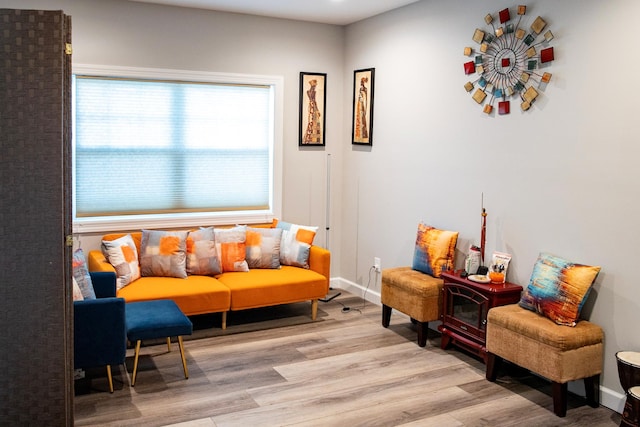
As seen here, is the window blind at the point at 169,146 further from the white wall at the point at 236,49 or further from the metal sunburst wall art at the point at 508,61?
the metal sunburst wall art at the point at 508,61

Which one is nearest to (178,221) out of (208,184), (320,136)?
(208,184)

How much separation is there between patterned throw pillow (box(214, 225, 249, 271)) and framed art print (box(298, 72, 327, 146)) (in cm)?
122

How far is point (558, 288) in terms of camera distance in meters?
3.68

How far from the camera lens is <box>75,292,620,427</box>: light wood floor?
3471mm

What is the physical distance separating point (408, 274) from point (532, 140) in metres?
1.39

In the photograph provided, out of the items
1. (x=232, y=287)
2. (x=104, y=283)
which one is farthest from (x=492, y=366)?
(x=104, y=283)

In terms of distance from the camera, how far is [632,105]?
3480mm

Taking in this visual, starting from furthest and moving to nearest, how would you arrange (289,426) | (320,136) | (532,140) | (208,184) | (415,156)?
(320,136) → (208,184) → (415,156) → (532,140) → (289,426)

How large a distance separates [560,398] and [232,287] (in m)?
2.48

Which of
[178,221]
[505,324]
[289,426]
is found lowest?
[289,426]

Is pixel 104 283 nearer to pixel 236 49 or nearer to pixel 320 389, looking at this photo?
pixel 320 389

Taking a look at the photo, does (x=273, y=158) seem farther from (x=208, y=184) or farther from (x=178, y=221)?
(x=178, y=221)

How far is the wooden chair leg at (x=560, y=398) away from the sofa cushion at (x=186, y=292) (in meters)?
2.43

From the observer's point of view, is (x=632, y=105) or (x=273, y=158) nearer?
(x=632, y=105)
